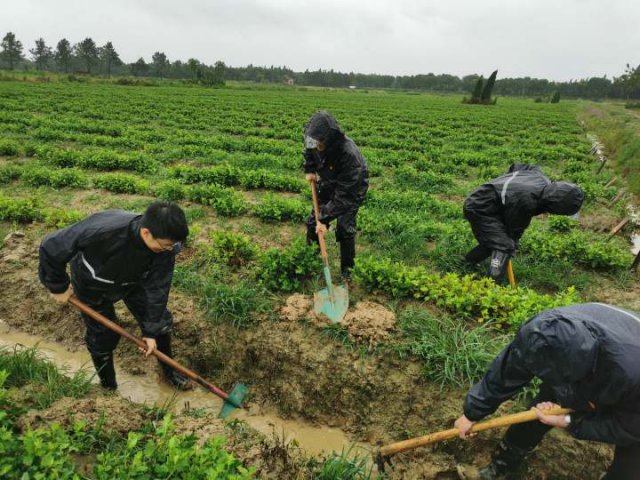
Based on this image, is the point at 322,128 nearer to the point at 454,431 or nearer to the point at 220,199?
the point at 454,431

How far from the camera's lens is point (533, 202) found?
4.37m

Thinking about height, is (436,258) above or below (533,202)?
below

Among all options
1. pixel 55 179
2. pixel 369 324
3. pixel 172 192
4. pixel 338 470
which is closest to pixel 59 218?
pixel 172 192

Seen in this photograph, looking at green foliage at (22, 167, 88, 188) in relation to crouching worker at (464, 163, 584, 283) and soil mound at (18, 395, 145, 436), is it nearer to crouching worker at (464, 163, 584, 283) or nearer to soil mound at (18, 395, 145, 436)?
soil mound at (18, 395, 145, 436)

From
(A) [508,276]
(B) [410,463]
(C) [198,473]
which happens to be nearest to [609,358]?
(B) [410,463]

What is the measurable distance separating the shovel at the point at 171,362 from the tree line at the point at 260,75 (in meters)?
55.5

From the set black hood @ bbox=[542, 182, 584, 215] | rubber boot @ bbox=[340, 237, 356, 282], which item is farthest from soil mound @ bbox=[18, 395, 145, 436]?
black hood @ bbox=[542, 182, 584, 215]

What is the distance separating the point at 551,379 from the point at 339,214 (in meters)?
2.88

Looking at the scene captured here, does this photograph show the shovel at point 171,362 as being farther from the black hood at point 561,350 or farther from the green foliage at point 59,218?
the green foliage at point 59,218

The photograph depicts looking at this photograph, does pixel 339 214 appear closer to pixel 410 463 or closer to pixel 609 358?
pixel 410 463

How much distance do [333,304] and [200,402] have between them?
189 cm

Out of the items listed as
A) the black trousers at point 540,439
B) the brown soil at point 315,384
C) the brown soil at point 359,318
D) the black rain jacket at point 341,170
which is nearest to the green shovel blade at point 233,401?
the brown soil at point 315,384

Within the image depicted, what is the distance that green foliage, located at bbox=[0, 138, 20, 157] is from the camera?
10.2 meters

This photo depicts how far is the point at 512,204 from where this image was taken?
4.51 metres
